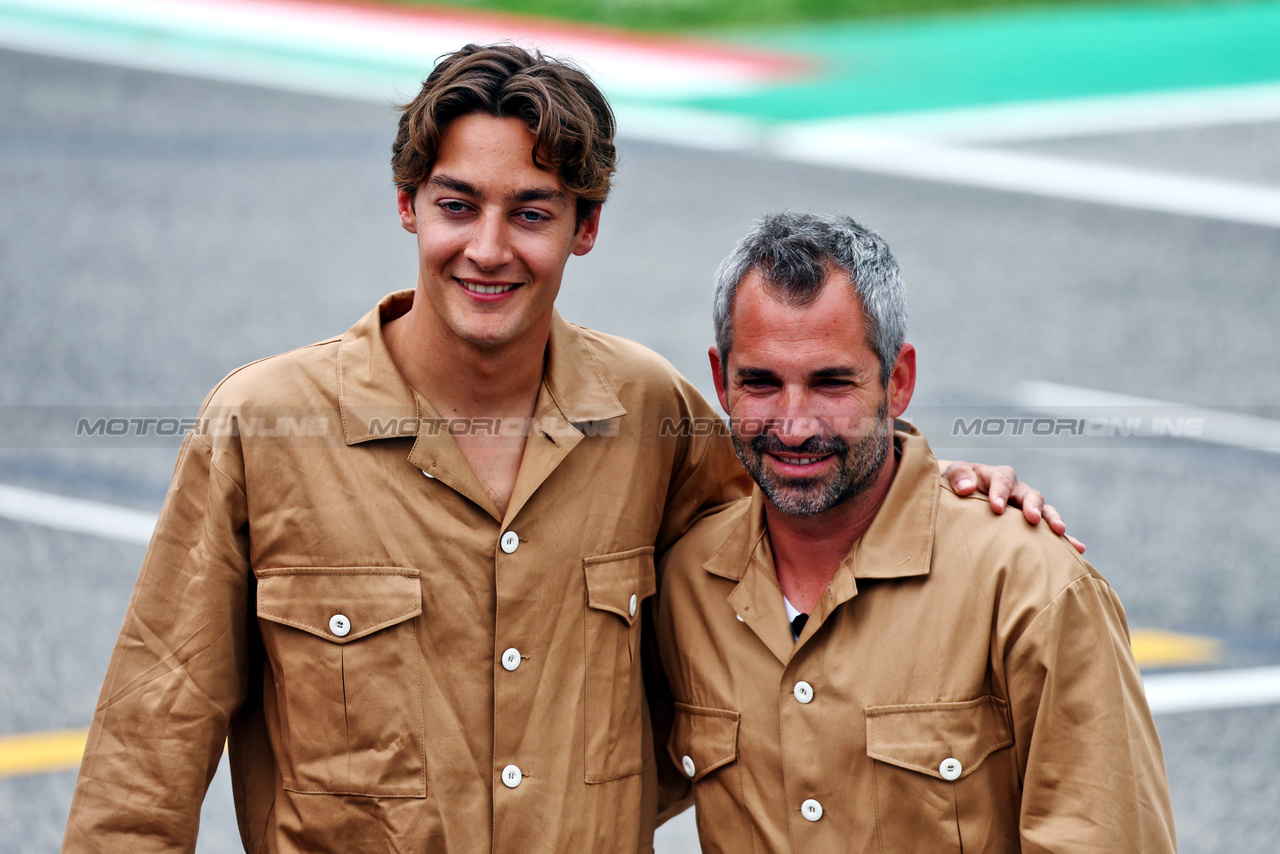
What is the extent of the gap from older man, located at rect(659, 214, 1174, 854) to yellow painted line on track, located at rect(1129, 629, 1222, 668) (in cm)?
A: 359

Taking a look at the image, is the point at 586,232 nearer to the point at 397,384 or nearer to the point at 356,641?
the point at 397,384

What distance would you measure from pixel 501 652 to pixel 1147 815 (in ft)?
4.69

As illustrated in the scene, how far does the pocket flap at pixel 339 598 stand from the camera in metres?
3.12

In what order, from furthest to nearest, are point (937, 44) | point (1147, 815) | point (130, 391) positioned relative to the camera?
1. point (937, 44)
2. point (130, 391)
3. point (1147, 815)

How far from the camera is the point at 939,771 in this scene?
10.2 ft

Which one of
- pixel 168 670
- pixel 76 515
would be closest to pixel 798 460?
pixel 168 670

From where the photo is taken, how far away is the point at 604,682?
3307 mm

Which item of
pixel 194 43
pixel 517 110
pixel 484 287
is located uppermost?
pixel 194 43

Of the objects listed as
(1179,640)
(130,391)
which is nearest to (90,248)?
(130,391)

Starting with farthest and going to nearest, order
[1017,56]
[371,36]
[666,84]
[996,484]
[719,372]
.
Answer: [371,36] → [1017,56] → [666,84] → [719,372] → [996,484]

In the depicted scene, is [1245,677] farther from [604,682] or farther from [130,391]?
[130,391]

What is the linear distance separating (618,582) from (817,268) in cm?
87

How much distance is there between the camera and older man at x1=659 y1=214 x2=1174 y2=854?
300 centimetres

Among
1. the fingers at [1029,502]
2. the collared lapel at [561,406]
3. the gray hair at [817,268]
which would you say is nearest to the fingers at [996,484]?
the fingers at [1029,502]
